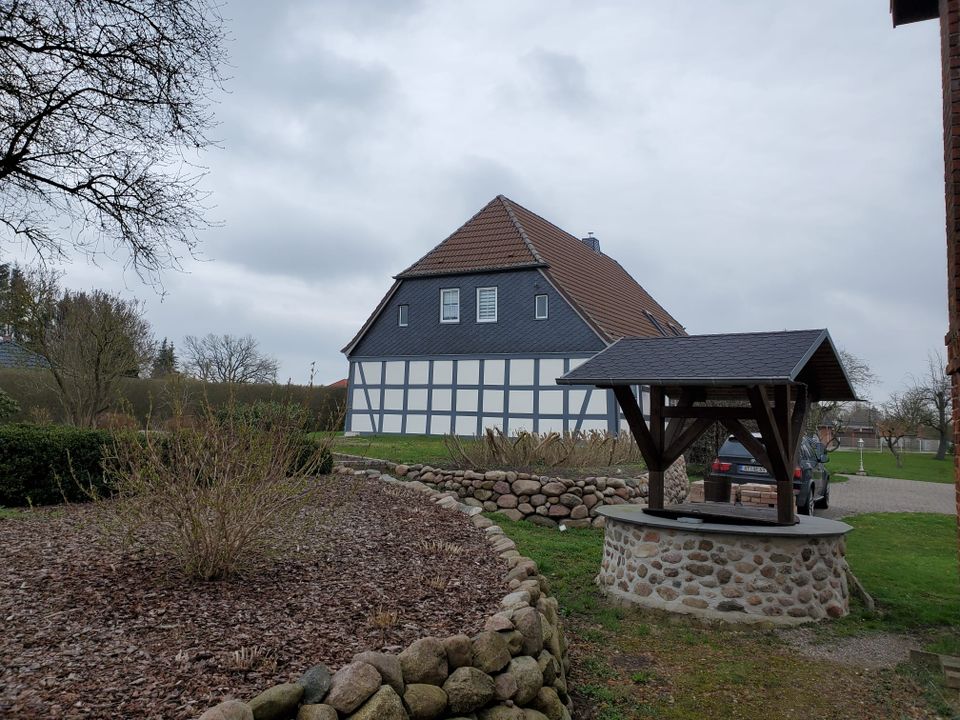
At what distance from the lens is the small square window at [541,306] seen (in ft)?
63.5

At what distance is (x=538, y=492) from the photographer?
1012cm

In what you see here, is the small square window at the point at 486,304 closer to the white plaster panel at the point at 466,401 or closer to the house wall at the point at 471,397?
the house wall at the point at 471,397

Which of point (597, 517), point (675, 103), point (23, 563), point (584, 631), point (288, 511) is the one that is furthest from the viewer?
point (597, 517)

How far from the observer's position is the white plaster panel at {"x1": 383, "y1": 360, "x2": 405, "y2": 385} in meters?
21.3

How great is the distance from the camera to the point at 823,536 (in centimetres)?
587

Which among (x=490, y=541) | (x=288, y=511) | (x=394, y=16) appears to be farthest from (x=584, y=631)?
(x=394, y=16)

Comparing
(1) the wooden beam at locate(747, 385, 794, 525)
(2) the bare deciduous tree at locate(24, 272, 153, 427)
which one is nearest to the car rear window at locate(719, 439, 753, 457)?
(1) the wooden beam at locate(747, 385, 794, 525)

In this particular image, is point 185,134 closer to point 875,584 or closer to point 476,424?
point 875,584

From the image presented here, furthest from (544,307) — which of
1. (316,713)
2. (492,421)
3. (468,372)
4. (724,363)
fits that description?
(316,713)

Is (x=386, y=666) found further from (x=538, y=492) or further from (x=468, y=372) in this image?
(x=468, y=372)

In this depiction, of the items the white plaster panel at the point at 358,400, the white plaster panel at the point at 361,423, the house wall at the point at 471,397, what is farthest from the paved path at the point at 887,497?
the white plaster panel at the point at 358,400

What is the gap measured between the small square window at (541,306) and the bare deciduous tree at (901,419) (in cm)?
1814

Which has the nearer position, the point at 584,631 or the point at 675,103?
the point at 584,631

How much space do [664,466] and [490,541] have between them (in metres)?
1.96
